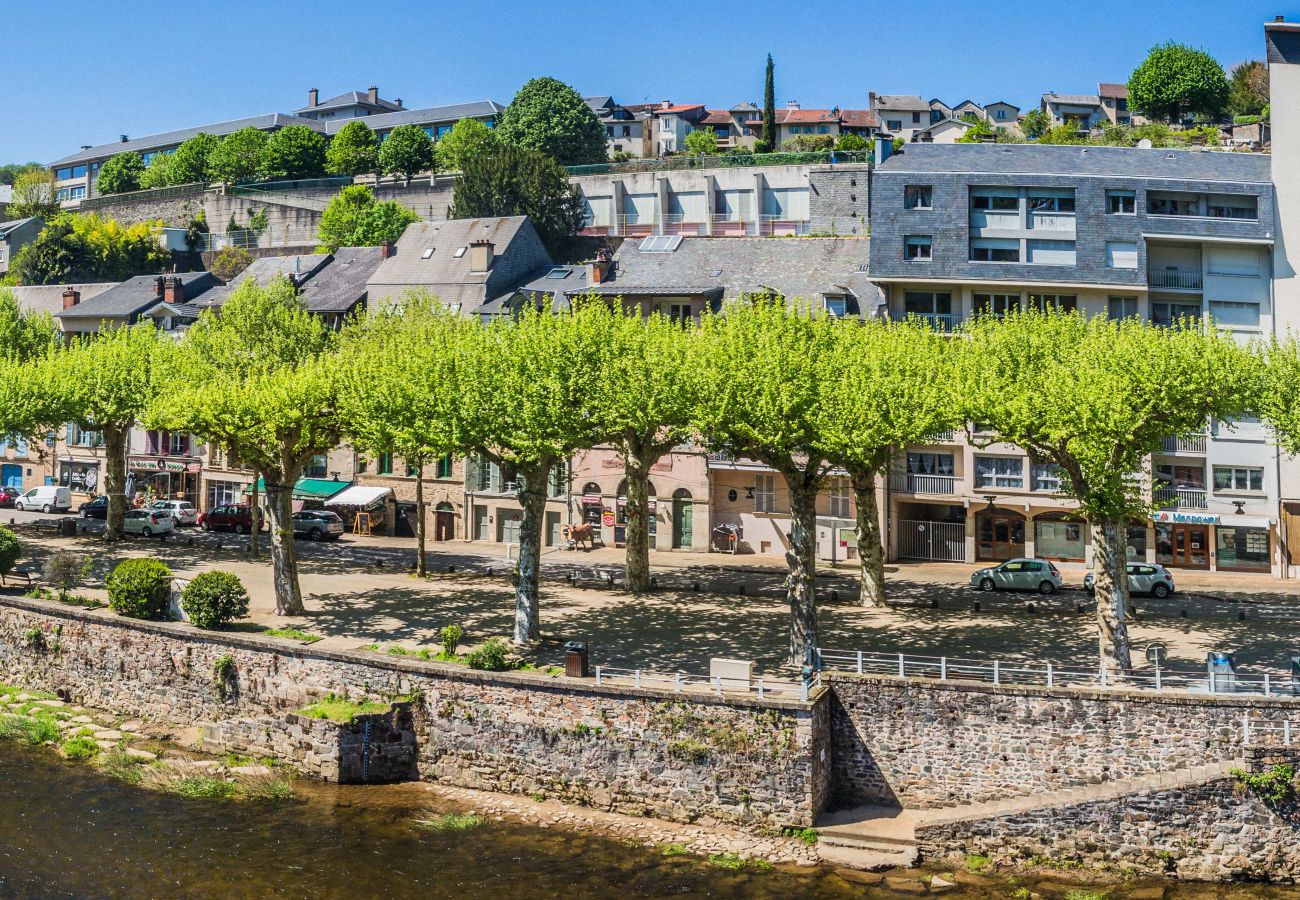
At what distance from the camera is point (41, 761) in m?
33.0

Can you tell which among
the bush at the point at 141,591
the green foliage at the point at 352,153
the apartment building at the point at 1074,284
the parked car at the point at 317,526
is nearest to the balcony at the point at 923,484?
the apartment building at the point at 1074,284

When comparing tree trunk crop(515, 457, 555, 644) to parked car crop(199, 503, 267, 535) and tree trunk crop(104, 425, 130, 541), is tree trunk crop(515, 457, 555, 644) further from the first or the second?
parked car crop(199, 503, 267, 535)

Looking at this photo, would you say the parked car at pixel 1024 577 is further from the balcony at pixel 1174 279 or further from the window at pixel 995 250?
the balcony at pixel 1174 279

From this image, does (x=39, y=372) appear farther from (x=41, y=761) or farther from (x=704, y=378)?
(x=704, y=378)

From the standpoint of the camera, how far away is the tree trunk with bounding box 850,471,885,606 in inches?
1567

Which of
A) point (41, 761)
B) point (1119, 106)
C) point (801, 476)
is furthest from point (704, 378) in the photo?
point (1119, 106)

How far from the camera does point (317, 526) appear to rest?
5631 centimetres

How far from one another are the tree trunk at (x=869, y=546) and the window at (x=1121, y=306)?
17348mm

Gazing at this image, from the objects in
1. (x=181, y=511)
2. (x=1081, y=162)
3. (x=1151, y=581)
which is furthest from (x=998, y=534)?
(x=181, y=511)

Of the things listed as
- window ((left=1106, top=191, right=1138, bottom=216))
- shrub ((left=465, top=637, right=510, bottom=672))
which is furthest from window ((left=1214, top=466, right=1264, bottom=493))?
shrub ((left=465, top=637, right=510, bottom=672))

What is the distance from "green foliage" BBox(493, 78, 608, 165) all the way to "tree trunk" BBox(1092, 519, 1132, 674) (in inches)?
3112

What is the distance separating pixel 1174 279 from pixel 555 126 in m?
64.1

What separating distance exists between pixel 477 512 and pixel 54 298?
43046mm

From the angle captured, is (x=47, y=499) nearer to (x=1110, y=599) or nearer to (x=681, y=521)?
(x=681, y=521)
